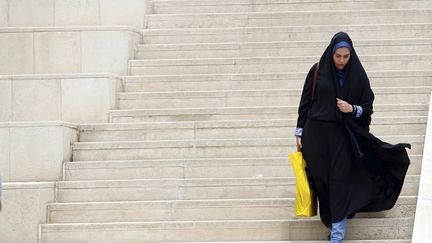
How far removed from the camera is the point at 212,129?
37.6 ft

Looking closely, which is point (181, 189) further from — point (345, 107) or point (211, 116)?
point (345, 107)

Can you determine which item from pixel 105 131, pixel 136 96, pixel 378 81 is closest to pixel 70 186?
pixel 105 131

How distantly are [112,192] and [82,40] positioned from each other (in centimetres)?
280

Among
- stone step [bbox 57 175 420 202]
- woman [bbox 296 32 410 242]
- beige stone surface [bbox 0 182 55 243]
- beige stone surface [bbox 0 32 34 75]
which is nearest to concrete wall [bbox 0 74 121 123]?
beige stone surface [bbox 0 32 34 75]

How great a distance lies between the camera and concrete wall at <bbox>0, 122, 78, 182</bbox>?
35.4ft

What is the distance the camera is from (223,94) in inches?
479

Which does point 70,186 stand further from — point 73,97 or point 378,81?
point 378,81

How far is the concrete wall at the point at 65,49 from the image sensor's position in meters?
12.8

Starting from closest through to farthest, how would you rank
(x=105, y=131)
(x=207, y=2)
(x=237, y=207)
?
1. (x=237, y=207)
2. (x=105, y=131)
3. (x=207, y=2)

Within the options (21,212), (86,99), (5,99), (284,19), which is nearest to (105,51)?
(86,99)

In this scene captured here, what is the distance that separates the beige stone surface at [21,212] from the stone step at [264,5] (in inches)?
177

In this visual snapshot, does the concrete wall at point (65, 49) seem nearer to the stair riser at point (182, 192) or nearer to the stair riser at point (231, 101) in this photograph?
the stair riser at point (231, 101)

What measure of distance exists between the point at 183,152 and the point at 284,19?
326 centimetres

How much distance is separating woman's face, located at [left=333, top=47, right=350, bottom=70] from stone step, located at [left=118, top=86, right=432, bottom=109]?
2.48 m
